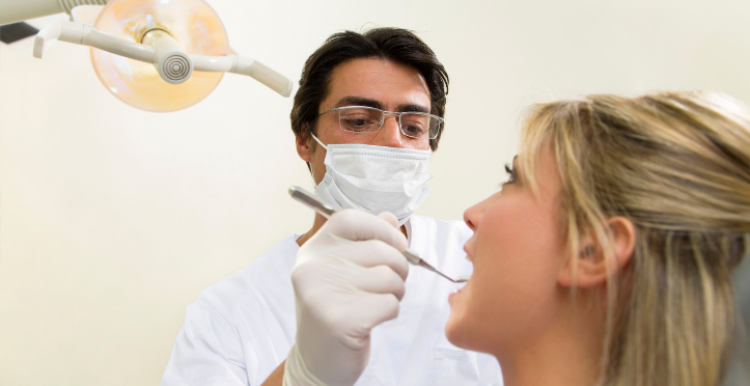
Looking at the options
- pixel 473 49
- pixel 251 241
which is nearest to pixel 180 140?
pixel 251 241

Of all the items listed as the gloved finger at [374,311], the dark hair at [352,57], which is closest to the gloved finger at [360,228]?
the gloved finger at [374,311]

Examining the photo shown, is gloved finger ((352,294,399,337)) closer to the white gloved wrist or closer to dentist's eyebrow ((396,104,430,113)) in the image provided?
the white gloved wrist

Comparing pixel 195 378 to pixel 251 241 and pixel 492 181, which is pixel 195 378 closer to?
pixel 251 241

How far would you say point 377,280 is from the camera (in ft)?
3.19

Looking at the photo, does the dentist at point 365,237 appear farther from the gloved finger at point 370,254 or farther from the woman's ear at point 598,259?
the woman's ear at point 598,259

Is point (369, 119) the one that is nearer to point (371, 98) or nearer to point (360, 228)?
point (371, 98)

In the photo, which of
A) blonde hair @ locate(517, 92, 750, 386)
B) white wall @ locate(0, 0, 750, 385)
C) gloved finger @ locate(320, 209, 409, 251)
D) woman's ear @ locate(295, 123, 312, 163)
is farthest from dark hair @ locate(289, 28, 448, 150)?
blonde hair @ locate(517, 92, 750, 386)

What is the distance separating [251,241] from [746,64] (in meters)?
2.30

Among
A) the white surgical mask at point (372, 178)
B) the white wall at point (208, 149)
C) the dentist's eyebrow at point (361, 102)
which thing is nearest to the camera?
the white surgical mask at point (372, 178)

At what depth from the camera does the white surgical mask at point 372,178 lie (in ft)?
5.15

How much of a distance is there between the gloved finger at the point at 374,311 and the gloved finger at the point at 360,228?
13 centimetres

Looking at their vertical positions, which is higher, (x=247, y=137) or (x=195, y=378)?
(x=247, y=137)

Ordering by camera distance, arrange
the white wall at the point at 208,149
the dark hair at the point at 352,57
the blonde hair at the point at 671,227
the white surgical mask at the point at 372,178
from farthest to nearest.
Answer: the white wall at the point at 208,149, the dark hair at the point at 352,57, the white surgical mask at the point at 372,178, the blonde hair at the point at 671,227

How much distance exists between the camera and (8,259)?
74.0 inches
